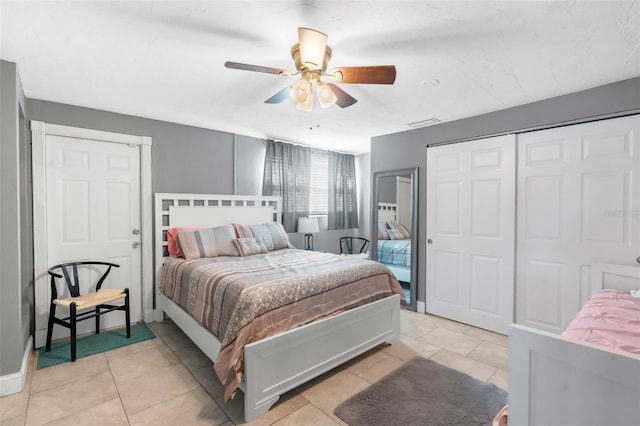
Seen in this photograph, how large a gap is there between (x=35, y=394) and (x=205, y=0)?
2846 mm

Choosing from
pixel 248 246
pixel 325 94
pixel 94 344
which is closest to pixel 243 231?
pixel 248 246

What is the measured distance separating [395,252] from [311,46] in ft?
10.2

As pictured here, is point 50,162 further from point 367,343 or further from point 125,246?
point 367,343

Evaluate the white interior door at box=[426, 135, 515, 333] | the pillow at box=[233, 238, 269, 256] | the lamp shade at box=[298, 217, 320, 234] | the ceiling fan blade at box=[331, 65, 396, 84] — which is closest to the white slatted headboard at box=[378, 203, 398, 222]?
the white interior door at box=[426, 135, 515, 333]

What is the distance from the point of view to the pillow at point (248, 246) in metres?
3.34

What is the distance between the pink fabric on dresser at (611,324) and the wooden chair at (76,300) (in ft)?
11.5

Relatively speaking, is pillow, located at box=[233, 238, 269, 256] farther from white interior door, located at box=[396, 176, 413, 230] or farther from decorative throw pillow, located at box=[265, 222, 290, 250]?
white interior door, located at box=[396, 176, 413, 230]

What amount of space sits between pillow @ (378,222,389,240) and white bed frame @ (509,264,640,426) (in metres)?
3.14

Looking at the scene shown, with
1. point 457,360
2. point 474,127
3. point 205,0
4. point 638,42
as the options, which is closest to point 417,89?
point 474,127

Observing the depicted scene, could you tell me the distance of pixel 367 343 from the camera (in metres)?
2.60

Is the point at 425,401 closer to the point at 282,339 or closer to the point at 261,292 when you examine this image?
the point at 282,339

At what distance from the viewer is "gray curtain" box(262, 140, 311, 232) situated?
4.46m

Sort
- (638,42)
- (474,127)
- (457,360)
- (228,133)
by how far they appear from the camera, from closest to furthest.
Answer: (638,42), (457,360), (474,127), (228,133)

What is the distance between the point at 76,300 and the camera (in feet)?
8.85
